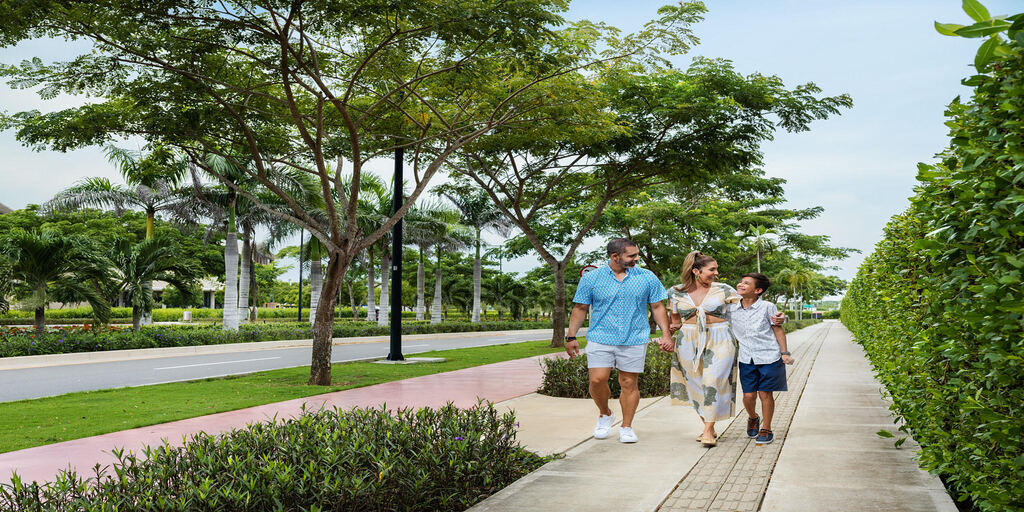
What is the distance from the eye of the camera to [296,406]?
30.3ft

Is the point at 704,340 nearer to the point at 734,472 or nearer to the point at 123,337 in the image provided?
the point at 734,472

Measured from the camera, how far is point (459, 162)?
21.1m

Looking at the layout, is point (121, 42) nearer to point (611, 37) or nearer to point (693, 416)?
point (611, 37)

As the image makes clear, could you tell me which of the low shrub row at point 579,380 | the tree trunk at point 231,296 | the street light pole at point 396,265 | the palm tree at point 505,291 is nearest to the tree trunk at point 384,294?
the tree trunk at point 231,296

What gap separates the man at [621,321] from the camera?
639 cm

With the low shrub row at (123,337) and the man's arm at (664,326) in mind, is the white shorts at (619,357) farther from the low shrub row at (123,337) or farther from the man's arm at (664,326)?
the low shrub row at (123,337)

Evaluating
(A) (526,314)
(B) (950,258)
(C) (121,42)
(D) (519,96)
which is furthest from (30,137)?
(A) (526,314)

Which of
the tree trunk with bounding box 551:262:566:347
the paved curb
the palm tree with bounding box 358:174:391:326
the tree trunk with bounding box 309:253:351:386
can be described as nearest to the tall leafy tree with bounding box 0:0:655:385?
the tree trunk with bounding box 309:253:351:386

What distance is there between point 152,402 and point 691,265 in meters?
7.69

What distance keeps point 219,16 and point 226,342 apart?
14355 millimetres

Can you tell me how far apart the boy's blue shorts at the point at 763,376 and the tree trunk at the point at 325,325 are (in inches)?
283

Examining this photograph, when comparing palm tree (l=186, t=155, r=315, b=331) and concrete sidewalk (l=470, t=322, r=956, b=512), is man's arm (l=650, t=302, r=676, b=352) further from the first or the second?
palm tree (l=186, t=155, r=315, b=331)

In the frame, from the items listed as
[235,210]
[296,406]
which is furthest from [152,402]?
[235,210]

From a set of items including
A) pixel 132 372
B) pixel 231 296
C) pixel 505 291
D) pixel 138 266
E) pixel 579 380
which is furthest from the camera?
pixel 505 291
